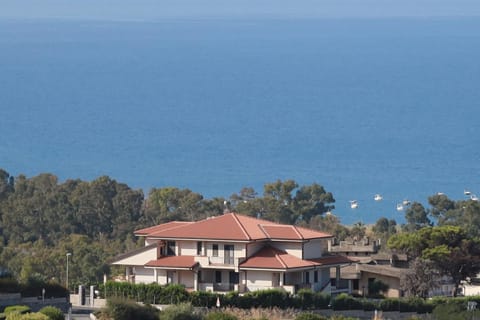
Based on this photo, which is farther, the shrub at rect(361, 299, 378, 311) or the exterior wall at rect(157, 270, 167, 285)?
the exterior wall at rect(157, 270, 167, 285)

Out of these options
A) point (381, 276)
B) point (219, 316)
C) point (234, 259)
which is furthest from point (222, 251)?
point (219, 316)

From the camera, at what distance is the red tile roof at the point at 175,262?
61938 mm

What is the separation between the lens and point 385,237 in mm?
82000

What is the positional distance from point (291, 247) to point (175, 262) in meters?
3.80

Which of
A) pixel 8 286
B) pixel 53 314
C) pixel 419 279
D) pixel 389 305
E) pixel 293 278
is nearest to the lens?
pixel 53 314

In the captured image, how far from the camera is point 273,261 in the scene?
6122cm

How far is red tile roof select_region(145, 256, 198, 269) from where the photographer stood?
6194 cm

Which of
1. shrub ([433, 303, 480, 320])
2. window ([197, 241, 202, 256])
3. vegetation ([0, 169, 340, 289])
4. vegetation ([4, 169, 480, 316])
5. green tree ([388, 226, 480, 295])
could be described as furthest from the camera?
vegetation ([0, 169, 340, 289])

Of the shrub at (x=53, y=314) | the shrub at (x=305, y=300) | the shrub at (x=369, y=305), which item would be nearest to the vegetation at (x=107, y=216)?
the shrub at (x=305, y=300)

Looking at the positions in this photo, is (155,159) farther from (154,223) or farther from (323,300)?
(323,300)

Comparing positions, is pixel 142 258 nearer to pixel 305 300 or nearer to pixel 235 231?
pixel 235 231

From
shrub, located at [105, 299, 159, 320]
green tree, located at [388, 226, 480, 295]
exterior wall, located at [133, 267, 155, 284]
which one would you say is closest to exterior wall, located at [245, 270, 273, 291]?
exterior wall, located at [133, 267, 155, 284]

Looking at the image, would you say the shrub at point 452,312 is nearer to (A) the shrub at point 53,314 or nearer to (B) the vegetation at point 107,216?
(A) the shrub at point 53,314

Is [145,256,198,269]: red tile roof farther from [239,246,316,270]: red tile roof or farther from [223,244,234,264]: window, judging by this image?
[239,246,316,270]: red tile roof
